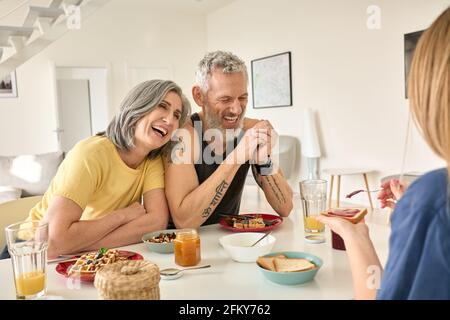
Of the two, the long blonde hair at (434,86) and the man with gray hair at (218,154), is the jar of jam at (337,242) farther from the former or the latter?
the long blonde hair at (434,86)

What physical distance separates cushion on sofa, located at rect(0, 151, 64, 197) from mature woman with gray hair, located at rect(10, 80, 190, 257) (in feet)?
9.94

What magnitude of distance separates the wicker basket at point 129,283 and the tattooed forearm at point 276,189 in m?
1.00

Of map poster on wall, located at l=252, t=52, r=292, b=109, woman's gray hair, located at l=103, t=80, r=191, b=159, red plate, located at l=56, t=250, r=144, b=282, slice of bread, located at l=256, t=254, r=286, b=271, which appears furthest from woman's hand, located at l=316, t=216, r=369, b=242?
map poster on wall, located at l=252, t=52, r=292, b=109

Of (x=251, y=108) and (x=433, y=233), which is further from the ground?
(x=251, y=108)

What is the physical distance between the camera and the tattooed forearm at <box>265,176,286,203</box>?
181 cm

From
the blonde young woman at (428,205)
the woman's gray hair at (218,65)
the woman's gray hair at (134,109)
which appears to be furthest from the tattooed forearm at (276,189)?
the blonde young woman at (428,205)

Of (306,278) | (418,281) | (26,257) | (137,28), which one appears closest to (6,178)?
(137,28)

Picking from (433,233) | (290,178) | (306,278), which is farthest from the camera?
(290,178)

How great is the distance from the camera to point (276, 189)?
183 cm

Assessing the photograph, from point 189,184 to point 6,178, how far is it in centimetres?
360

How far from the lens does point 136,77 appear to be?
268 inches

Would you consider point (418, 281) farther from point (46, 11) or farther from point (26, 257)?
point (46, 11)

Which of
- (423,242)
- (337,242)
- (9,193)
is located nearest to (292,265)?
(337,242)

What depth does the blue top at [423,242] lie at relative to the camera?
2.01 ft
